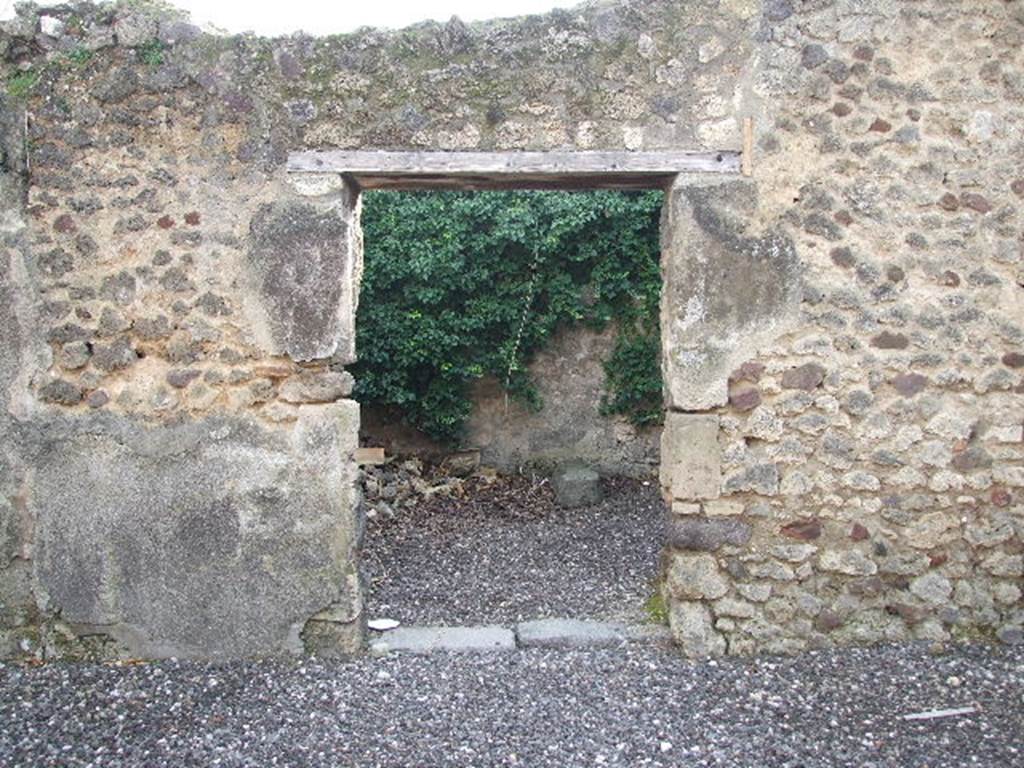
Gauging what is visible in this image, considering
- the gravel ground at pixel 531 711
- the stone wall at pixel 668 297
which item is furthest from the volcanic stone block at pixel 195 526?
the gravel ground at pixel 531 711

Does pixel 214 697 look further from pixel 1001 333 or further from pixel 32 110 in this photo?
pixel 1001 333

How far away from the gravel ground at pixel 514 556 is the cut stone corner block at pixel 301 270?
174cm

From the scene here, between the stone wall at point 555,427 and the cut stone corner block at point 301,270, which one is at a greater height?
the cut stone corner block at point 301,270

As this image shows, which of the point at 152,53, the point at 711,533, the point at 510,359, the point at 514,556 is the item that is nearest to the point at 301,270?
the point at 152,53

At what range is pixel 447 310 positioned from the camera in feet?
27.0

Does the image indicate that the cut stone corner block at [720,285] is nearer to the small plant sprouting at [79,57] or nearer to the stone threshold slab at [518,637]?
the stone threshold slab at [518,637]

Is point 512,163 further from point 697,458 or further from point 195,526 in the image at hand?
point 195,526

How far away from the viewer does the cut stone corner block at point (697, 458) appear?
428 cm

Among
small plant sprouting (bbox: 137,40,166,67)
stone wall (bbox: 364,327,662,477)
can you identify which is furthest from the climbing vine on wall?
small plant sprouting (bbox: 137,40,166,67)

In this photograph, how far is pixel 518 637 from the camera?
465cm

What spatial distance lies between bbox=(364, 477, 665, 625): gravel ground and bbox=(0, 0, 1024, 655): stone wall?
3.49ft

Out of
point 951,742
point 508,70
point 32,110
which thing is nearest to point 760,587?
point 951,742

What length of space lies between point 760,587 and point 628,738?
1.08m

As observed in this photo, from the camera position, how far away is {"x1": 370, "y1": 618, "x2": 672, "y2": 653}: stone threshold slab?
453 cm
